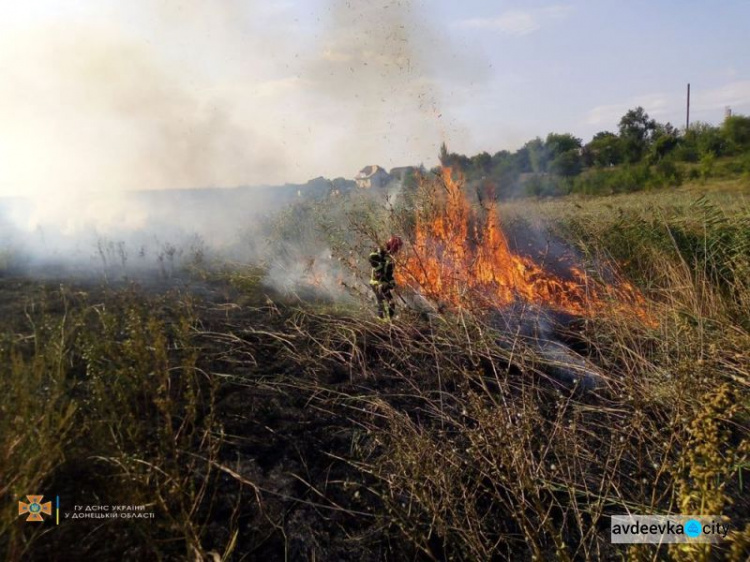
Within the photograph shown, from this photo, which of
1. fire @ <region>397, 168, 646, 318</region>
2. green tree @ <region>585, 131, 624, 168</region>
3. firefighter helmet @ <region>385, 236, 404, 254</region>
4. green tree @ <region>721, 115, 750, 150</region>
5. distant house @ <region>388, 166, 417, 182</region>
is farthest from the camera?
green tree @ <region>585, 131, 624, 168</region>

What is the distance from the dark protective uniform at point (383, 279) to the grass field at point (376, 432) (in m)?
0.26

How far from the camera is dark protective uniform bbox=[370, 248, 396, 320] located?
626cm

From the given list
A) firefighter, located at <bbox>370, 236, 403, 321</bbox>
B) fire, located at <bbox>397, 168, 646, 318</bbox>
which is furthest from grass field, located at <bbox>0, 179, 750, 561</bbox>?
fire, located at <bbox>397, 168, 646, 318</bbox>

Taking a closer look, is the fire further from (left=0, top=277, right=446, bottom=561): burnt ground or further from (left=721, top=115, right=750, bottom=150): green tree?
(left=721, top=115, right=750, bottom=150): green tree

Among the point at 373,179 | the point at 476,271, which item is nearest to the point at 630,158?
the point at 373,179

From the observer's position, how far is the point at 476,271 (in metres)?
7.10

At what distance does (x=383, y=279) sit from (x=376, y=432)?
3043 millimetres

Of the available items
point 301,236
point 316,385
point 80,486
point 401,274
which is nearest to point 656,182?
point 301,236

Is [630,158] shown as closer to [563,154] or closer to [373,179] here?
[563,154]

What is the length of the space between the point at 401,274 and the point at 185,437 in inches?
173

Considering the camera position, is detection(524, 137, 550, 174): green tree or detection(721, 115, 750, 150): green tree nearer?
detection(524, 137, 550, 174): green tree

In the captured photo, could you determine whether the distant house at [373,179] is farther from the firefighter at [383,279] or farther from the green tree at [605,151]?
the green tree at [605,151]

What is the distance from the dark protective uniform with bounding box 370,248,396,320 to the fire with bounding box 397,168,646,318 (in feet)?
1.46

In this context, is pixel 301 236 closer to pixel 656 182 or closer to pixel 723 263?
pixel 723 263
